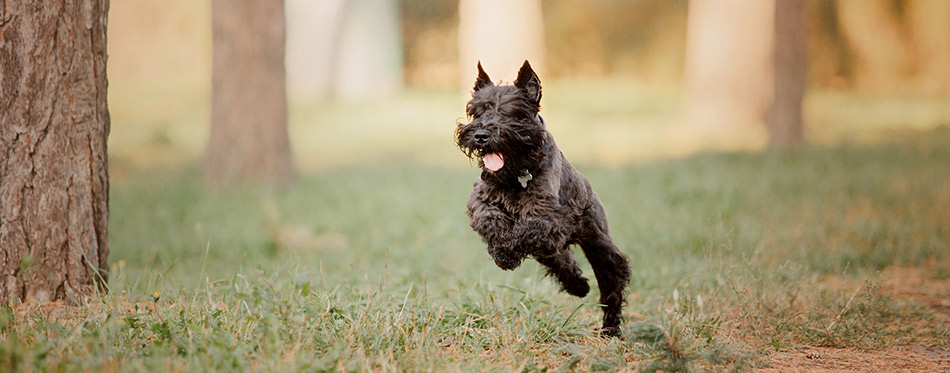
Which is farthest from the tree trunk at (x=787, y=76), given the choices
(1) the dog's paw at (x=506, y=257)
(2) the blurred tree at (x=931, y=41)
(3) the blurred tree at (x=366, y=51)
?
(3) the blurred tree at (x=366, y=51)

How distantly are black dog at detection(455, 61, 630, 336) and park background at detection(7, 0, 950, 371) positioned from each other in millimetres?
295

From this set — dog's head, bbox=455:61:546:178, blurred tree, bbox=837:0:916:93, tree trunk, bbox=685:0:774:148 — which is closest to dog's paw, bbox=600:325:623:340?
dog's head, bbox=455:61:546:178

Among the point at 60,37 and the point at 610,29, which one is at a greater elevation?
the point at 610,29

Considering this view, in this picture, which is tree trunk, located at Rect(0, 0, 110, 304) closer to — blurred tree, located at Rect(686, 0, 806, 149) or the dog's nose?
the dog's nose

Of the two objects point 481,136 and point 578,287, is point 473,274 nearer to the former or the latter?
point 578,287

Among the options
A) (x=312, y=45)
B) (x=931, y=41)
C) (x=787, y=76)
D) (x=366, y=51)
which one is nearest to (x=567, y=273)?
(x=787, y=76)

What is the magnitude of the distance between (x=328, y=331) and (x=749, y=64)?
44.2 ft

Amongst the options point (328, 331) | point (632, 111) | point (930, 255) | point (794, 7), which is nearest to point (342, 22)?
point (632, 111)

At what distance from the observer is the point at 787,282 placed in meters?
6.16

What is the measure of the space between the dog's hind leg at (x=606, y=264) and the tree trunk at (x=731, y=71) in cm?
1108

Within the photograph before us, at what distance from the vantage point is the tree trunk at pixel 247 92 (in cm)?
1154

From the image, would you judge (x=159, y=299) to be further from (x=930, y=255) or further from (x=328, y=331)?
(x=930, y=255)

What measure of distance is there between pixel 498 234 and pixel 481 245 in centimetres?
442

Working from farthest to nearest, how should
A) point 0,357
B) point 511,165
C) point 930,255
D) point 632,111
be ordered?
point 632,111
point 930,255
point 511,165
point 0,357
